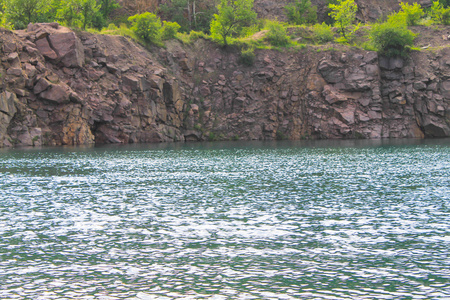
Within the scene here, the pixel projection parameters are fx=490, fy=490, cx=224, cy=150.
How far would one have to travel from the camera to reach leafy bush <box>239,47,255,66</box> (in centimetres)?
9035

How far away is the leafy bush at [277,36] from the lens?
9575 centimetres

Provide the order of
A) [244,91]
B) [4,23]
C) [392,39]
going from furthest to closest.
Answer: [392,39], [244,91], [4,23]

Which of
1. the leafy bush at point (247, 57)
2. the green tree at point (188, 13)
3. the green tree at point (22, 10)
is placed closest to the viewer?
the green tree at point (22, 10)

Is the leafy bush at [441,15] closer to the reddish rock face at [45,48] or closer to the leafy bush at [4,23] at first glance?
the reddish rock face at [45,48]

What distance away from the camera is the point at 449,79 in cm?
8925

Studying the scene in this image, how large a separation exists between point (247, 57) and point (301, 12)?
33858 millimetres

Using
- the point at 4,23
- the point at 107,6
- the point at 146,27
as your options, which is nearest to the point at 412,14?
the point at 146,27

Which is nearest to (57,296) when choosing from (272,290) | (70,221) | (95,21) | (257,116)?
(272,290)

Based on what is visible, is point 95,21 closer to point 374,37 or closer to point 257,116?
point 257,116

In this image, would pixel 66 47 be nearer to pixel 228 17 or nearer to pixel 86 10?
pixel 86 10

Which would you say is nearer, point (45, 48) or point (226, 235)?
point (226, 235)

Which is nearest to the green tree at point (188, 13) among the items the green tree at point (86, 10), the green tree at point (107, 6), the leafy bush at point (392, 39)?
the green tree at point (107, 6)

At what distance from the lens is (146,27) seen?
87250 mm

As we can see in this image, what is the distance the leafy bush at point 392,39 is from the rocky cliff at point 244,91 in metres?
1.94
